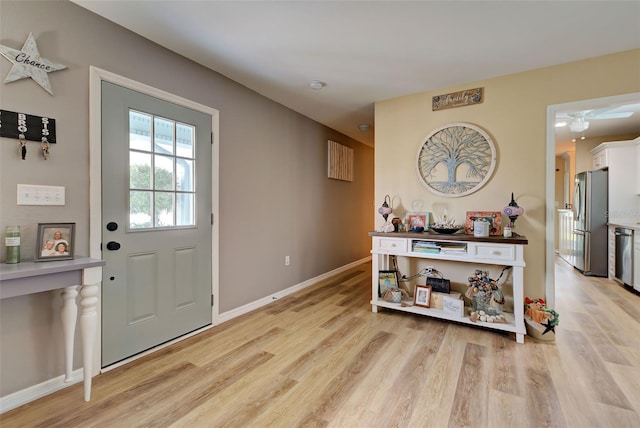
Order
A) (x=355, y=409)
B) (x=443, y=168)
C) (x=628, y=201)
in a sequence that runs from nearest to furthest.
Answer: (x=355, y=409) → (x=443, y=168) → (x=628, y=201)

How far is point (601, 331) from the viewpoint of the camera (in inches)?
102

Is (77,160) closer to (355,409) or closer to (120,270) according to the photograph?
(120,270)

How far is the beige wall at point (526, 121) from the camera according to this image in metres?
2.42

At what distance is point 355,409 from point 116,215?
199 cm

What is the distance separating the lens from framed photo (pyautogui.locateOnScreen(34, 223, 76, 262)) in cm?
161

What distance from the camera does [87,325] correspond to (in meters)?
1.64

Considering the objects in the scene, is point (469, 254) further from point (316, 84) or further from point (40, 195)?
point (40, 195)

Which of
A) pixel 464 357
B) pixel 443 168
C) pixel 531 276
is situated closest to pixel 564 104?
pixel 443 168

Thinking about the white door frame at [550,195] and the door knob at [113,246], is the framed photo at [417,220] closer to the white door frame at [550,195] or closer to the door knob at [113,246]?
the white door frame at [550,195]

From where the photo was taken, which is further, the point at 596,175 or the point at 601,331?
the point at 596,175

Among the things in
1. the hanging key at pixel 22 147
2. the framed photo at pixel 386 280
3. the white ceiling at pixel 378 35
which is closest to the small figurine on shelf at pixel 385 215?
the framed photo at pixel 386 280

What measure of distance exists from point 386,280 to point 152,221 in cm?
229

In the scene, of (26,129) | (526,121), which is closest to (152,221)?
(26,129)

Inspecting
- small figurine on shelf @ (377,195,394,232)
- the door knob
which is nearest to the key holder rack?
the door knob
